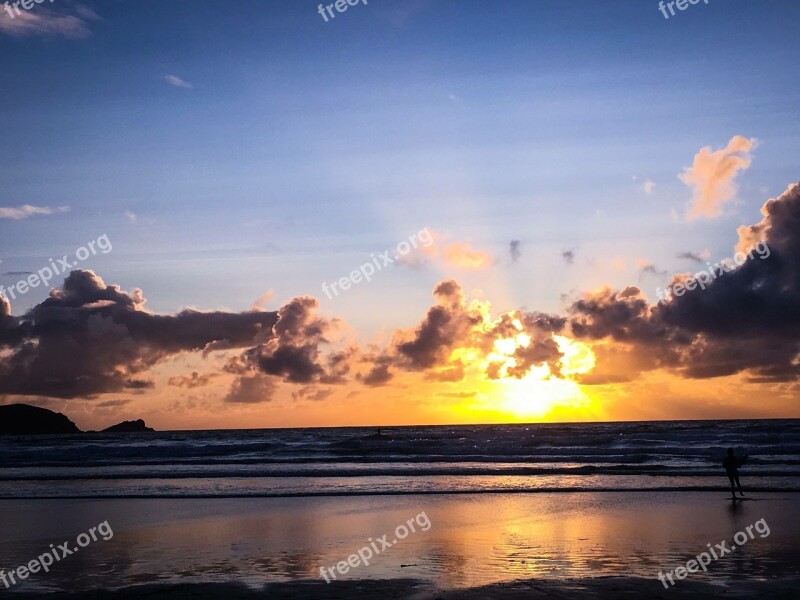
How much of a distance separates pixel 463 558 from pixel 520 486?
50.6 ft

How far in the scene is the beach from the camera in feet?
42.2

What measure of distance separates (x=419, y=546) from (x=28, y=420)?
188720mm

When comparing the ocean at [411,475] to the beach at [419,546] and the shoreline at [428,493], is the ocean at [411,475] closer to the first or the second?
the shoreline at [428,493]

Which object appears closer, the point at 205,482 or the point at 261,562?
the point at 261,562

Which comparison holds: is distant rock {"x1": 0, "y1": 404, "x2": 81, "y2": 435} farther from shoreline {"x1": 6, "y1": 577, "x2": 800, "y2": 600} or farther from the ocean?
shoreline {"x1": 6, "y1": 577, "x2": 800, "y2": 600}

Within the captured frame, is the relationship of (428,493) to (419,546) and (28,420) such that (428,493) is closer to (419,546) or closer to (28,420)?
(419,546)

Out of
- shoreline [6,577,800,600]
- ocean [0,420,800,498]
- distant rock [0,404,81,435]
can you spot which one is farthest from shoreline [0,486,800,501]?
distant rock [0,404,81,435]

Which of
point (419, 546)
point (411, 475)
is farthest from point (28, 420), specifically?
point (419, 546)

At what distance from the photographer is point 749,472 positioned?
35562mm

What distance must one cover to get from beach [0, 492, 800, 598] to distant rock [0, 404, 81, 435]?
17259 cm

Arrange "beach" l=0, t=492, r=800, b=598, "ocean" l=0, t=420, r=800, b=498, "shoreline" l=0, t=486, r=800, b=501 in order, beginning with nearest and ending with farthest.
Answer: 1. "beach" l=0, t=492, r=800, b=598
2. "shoreline" l=0, t=486, r=800, b=501
3. "ocean" l=0, t=420, r=800, b=498

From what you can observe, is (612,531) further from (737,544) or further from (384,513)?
(384,513)

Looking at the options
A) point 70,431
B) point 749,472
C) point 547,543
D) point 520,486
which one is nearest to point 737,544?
point 547,543

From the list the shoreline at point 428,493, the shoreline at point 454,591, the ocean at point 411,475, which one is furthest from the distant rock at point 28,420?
the shoreline at point 454,591
